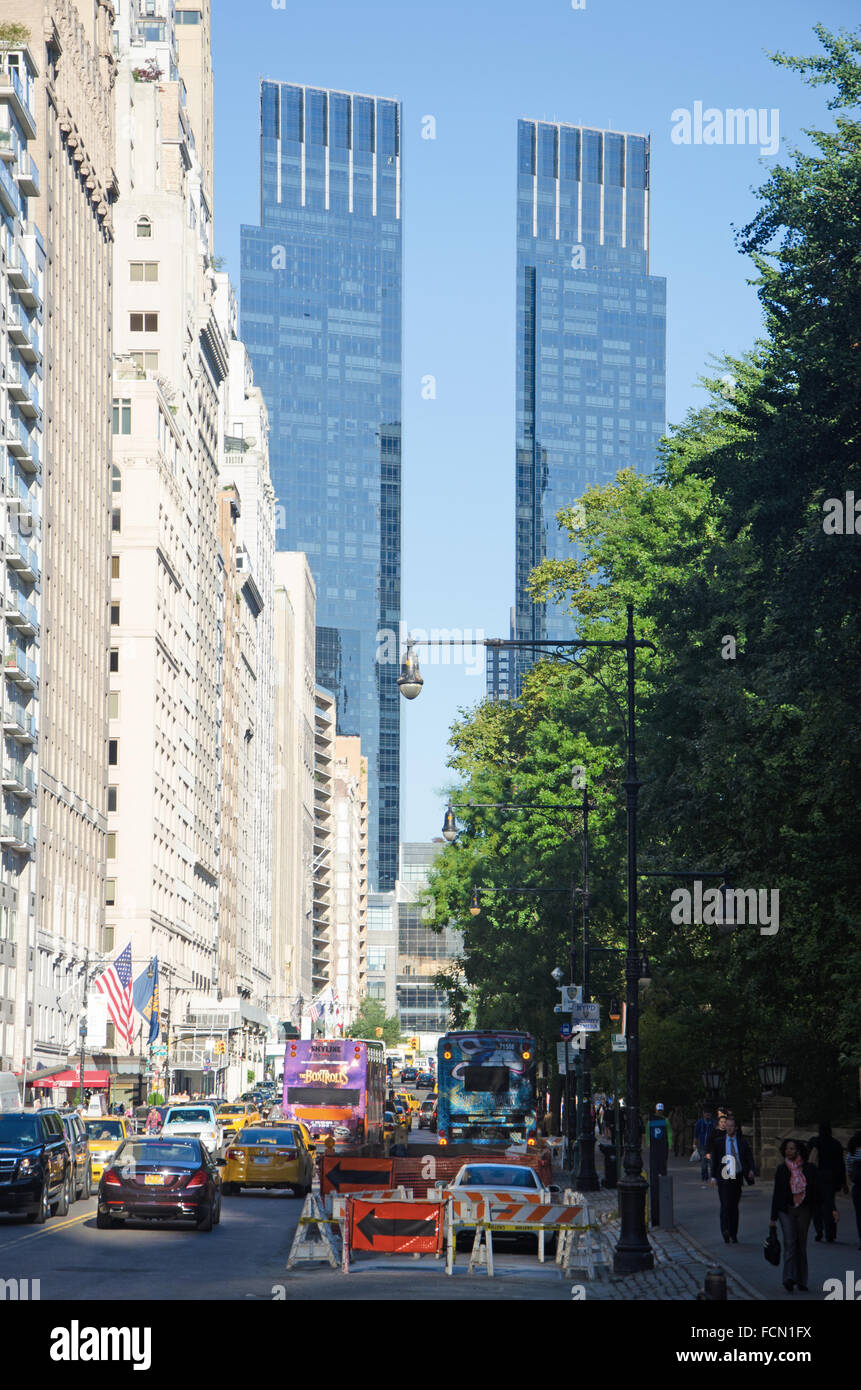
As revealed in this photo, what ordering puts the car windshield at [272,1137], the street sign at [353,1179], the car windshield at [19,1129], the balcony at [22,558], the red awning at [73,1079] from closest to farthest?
the street sign at [353,1179] → the car windshield at [19,1129] → the car windshield at [272,1137] → the red awning at [73,1079] → the balcony at [22,558]

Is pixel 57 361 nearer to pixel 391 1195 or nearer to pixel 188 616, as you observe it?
pixel 188 616

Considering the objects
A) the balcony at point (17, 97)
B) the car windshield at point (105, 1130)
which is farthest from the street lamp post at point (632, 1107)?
the balcony at point (17, 97)

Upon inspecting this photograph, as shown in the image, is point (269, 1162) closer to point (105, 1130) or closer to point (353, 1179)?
point (105, 1130)

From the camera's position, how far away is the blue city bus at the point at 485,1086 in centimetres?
5441

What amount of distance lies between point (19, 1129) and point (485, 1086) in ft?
74.4

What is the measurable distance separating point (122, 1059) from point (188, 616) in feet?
123

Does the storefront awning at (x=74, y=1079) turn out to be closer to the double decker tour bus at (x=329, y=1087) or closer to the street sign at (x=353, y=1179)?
the double decker tour bus at (x=329, y=1087)

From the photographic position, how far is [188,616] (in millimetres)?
131750

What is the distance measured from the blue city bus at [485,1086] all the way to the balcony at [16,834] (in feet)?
102

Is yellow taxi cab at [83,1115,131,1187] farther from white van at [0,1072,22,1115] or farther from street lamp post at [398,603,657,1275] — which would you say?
street lamp post at [398,603,657,1275]

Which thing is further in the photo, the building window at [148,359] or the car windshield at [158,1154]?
the building window at [148,359]

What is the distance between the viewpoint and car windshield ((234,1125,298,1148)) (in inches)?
1710

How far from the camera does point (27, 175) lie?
8475 centimetres
